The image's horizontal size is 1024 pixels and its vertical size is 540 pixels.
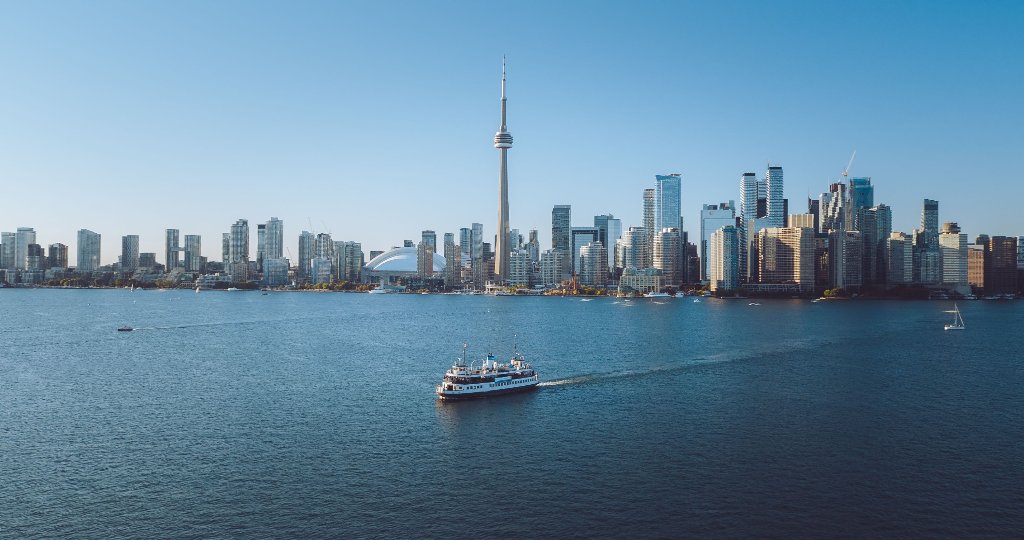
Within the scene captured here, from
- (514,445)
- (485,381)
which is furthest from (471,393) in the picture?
(514,445)

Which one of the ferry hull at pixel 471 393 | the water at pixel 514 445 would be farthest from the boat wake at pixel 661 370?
the ferry hull at pixel 471 393

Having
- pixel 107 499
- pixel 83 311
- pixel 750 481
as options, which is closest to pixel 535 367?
pixel 750 481

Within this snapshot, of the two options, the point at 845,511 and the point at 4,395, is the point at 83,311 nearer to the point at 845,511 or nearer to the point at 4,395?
the point at 4,395

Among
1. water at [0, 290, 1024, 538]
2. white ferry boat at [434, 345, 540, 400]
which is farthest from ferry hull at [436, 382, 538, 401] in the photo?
water at [0, 290, 1024, 538]

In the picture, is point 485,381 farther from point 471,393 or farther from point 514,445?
point 514,445

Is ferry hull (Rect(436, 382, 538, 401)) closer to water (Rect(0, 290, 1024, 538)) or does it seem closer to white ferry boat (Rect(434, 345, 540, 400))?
white ferry boat (Rect(434, 345, 540, 400))

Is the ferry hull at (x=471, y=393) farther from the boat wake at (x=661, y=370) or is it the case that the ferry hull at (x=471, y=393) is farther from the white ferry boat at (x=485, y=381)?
the boat wake at (x=661, y=370)
